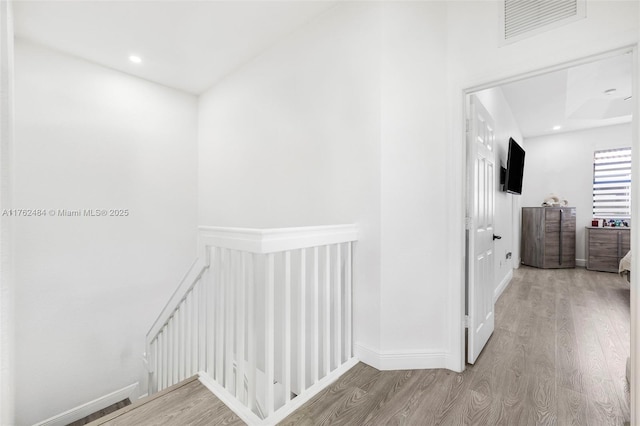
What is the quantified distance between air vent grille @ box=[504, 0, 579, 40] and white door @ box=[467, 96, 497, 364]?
1.50 ft

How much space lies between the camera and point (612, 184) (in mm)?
5312

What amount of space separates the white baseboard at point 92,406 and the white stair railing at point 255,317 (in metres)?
1.29

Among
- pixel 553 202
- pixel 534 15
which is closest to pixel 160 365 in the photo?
pixel 534 15

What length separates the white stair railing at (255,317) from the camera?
59.6 inches

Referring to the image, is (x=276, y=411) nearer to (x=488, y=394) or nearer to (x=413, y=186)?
(x=488, y=394)

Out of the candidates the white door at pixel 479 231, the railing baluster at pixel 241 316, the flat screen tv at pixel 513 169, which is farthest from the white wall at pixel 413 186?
the flat screen tv at pixel 513 169

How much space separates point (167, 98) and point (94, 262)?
7.11 feet

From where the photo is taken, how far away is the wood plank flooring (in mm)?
1555

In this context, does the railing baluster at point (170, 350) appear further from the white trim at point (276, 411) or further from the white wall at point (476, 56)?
the white wall at point (476, 56)

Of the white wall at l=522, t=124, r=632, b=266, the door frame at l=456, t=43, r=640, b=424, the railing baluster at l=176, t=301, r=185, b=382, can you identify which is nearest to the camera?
the door frame at l=456, t=43, r=640, b=424

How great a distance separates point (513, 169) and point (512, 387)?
3408mm

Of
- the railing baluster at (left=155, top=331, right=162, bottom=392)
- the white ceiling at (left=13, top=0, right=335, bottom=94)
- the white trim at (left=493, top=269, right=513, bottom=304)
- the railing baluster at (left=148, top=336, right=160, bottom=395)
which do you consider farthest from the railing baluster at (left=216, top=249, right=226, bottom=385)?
the white trim at (left=493, top=269, right=513, bottom=304)

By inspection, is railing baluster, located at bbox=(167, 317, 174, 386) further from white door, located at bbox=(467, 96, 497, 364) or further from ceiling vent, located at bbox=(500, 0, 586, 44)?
ceiling vent, located at bbox=(500, 0, 586, 44)

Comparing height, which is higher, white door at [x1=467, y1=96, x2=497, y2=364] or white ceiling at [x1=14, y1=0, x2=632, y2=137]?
white ceiling at [x1=14, y1=0, x2=632, y2=137]
